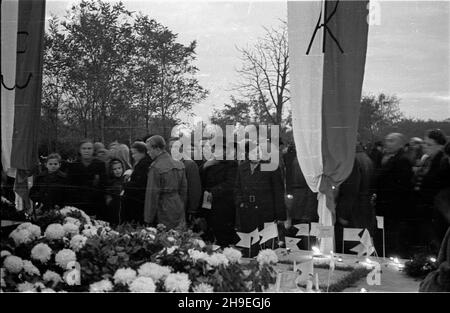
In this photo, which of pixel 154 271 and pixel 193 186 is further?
pixel 193 186

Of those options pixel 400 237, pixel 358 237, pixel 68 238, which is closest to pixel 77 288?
pixel 68 238

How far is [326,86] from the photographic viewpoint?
128 inches

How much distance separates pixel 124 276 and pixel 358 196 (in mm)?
1272

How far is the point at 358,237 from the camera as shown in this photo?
10.9 ft

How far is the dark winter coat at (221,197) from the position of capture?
3.33m

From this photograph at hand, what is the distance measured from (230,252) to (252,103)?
2.55 feet

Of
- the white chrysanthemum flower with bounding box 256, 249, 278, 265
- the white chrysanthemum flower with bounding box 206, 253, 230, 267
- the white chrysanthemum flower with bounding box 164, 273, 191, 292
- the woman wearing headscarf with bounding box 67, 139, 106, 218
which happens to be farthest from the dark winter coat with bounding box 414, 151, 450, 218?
the woman wearing headscarf with bounding box 67, 139, 106, 218

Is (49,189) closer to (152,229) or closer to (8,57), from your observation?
(152,229)

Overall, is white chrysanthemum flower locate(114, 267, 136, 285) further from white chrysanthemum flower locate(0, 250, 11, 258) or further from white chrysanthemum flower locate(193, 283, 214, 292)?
white chrysanthemum flower locate(0, 250, 11, 258)

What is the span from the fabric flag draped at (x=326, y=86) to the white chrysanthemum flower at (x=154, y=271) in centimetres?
87

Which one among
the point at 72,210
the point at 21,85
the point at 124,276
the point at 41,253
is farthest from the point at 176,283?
the point at 21,85

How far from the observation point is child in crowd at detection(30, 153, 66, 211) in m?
3.28

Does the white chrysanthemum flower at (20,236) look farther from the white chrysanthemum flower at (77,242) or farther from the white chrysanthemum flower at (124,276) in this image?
the white chrysanthemum flower at (124,276)

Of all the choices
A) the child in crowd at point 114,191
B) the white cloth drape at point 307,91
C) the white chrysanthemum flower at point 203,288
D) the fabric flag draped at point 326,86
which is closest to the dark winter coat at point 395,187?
Answer: the fabric flag draped at point 326,86
